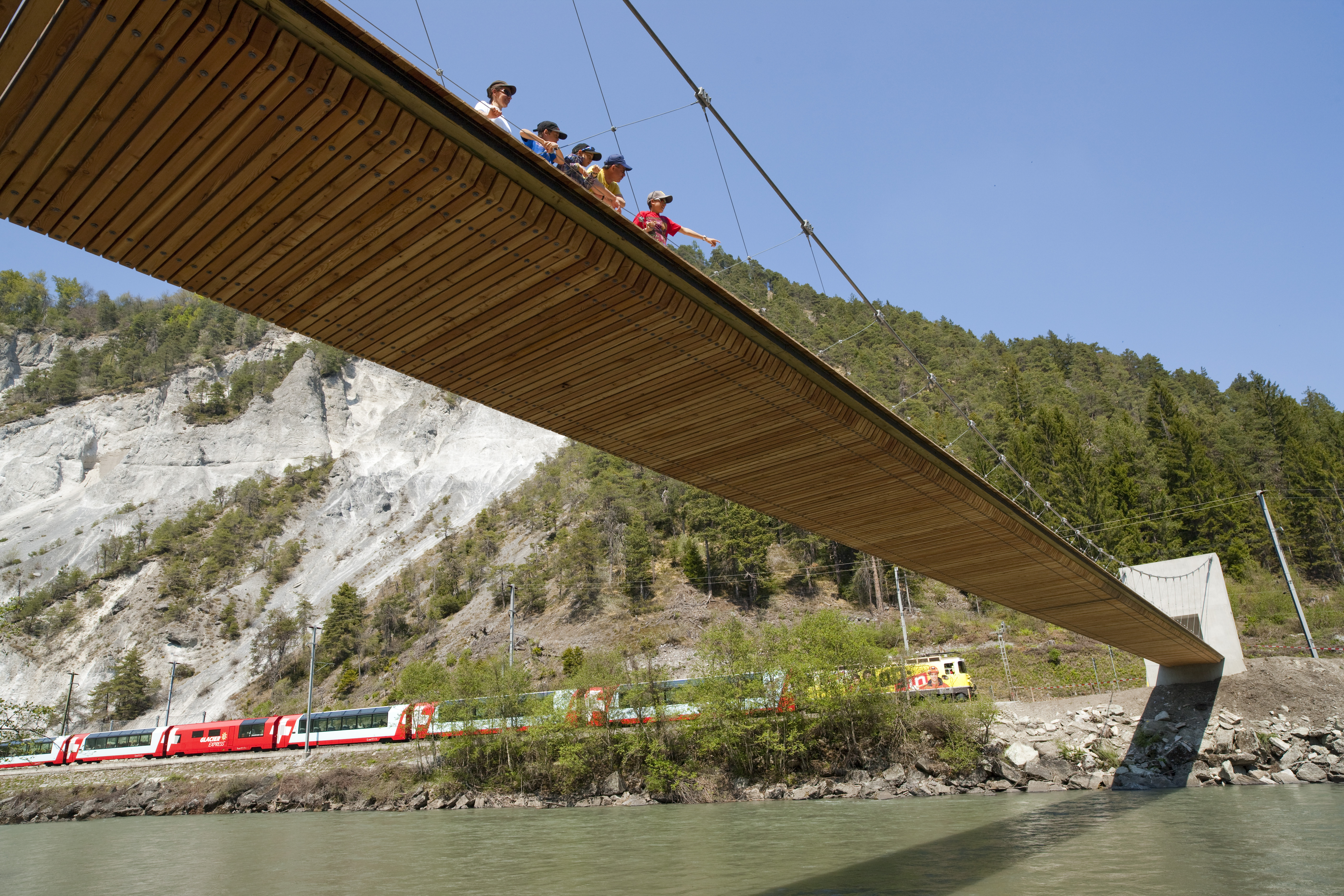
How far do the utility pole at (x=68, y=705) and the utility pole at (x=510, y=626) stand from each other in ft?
83.6

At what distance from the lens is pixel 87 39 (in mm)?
Answer: 2639

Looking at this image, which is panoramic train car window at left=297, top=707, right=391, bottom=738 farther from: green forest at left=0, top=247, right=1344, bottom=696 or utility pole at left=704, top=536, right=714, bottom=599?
utility pole at left=704, top=536, right=714, bottom=599

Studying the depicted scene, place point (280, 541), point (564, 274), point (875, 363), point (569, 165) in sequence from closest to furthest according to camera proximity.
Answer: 1. point (564, 274)
2. point (569, 165)
3. point (875, 363)
4. point (280, 541)

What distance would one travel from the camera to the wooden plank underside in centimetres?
284

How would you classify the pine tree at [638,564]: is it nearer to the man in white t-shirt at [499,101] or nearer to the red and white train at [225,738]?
the red and white train at [225,738]

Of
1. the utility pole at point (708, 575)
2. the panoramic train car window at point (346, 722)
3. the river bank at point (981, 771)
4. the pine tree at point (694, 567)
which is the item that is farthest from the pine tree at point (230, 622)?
the utility pole at point (708, 575)

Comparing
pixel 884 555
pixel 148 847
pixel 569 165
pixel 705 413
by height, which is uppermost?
pixel 569 165

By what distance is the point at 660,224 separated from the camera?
5.47 meters

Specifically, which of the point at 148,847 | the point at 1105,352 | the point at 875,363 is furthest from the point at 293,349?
the point at 1105,352

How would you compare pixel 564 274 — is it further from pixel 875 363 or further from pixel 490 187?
pixel 875 363

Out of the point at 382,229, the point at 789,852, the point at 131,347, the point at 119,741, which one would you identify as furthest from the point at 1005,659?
the point at 131,347

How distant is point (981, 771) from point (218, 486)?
6812cm

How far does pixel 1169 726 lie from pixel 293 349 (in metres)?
87.0

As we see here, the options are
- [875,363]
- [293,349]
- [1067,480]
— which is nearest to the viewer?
[1067,480]
